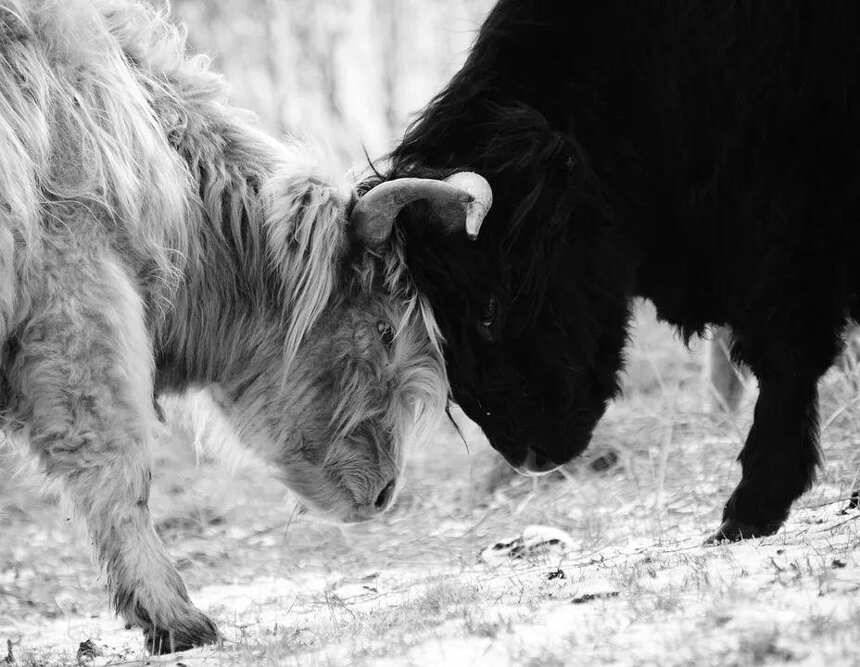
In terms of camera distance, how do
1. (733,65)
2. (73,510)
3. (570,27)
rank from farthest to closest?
(570,27) → (733,65) → (73,510)

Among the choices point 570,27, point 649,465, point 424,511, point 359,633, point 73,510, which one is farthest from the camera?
point 424,511

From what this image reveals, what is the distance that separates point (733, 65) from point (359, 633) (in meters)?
2.17

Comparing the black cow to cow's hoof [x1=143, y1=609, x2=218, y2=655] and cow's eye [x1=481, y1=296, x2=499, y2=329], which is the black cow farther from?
cow's hoof [x1=143, y1=609, x2=218, y2=655]

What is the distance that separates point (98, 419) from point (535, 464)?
62.8 inches

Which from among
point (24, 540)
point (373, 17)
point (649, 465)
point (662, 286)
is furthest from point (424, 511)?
point (373, 17)

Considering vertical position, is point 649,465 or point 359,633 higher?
point 359,633

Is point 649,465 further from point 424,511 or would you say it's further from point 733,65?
point 733,65

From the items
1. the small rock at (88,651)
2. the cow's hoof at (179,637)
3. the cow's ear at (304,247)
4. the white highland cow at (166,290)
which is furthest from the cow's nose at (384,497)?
the small rock at (88,651)

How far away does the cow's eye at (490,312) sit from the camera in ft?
13.1

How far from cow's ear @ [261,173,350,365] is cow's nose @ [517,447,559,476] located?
0.92 metres

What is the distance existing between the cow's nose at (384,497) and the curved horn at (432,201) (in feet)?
2.84

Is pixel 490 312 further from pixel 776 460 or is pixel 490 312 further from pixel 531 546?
pixel 531 546

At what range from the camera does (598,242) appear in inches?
162

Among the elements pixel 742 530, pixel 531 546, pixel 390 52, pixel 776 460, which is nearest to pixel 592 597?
pixel 742 530
